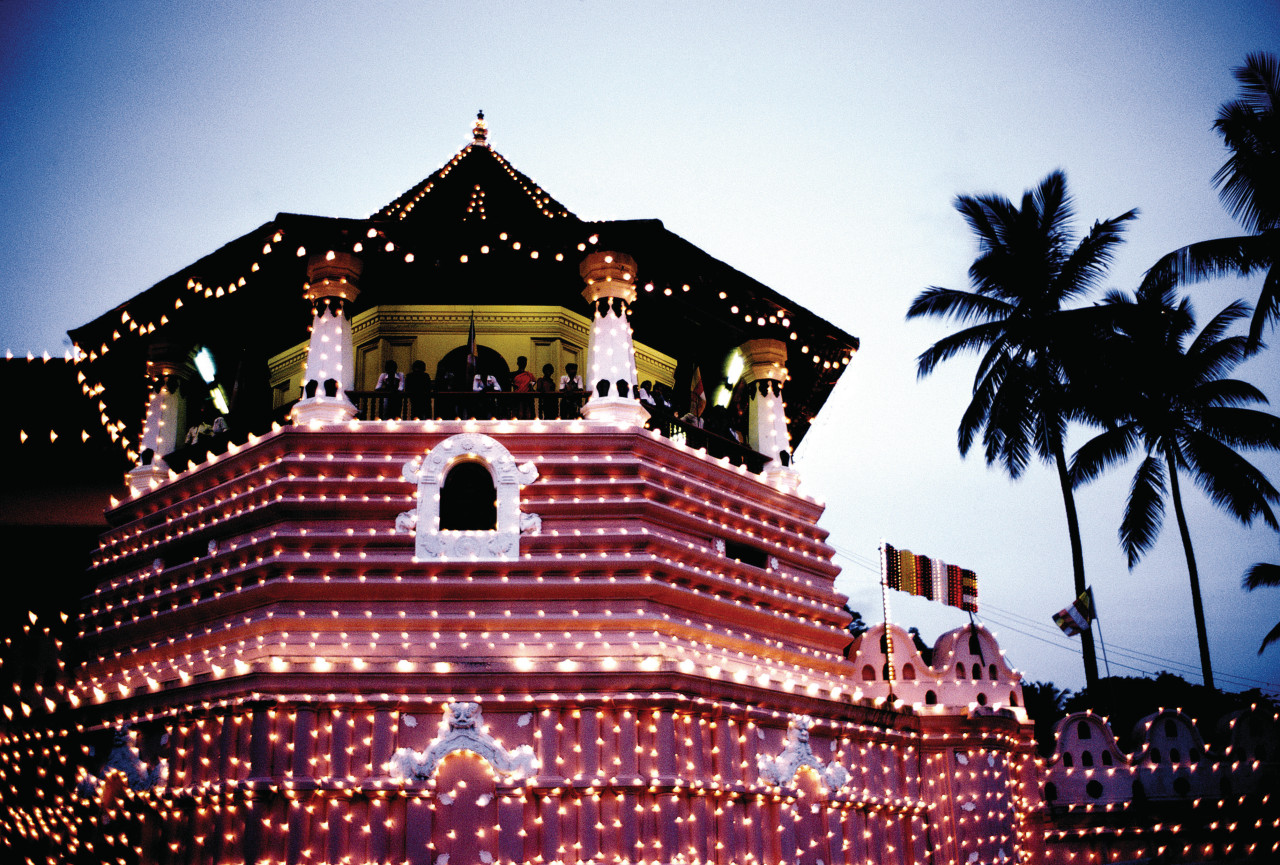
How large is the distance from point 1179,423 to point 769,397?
14318 millimetres

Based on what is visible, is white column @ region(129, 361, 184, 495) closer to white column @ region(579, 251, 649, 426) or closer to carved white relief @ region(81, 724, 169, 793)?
carved white relief @ region(81, 724, 169, 793)

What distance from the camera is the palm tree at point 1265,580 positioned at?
30.5 meters

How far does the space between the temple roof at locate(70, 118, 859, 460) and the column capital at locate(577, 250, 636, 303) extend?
126mm

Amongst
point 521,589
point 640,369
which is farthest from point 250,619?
point 640,369

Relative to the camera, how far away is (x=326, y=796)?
10.7 meters

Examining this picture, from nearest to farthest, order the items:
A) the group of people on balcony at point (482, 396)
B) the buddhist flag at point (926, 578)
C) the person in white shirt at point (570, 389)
→ the group of people on balcony at point (482, 396) < the person in white shirt at point (570, 389) < the buddhist flag at point (926, 578)

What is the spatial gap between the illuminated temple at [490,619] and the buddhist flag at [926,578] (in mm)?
704

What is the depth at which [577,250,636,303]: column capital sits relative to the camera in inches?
540

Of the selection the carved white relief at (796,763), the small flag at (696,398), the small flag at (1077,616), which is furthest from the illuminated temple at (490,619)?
the small flag at (1077,616)

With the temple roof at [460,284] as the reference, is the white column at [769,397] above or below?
below

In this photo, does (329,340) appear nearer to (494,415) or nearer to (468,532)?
(494,415)

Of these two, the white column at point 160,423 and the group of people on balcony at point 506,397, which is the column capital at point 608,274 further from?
the white column at point 160,423

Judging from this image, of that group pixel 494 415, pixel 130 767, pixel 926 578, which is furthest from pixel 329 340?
pixel 926 578

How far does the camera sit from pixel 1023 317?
2405cm
